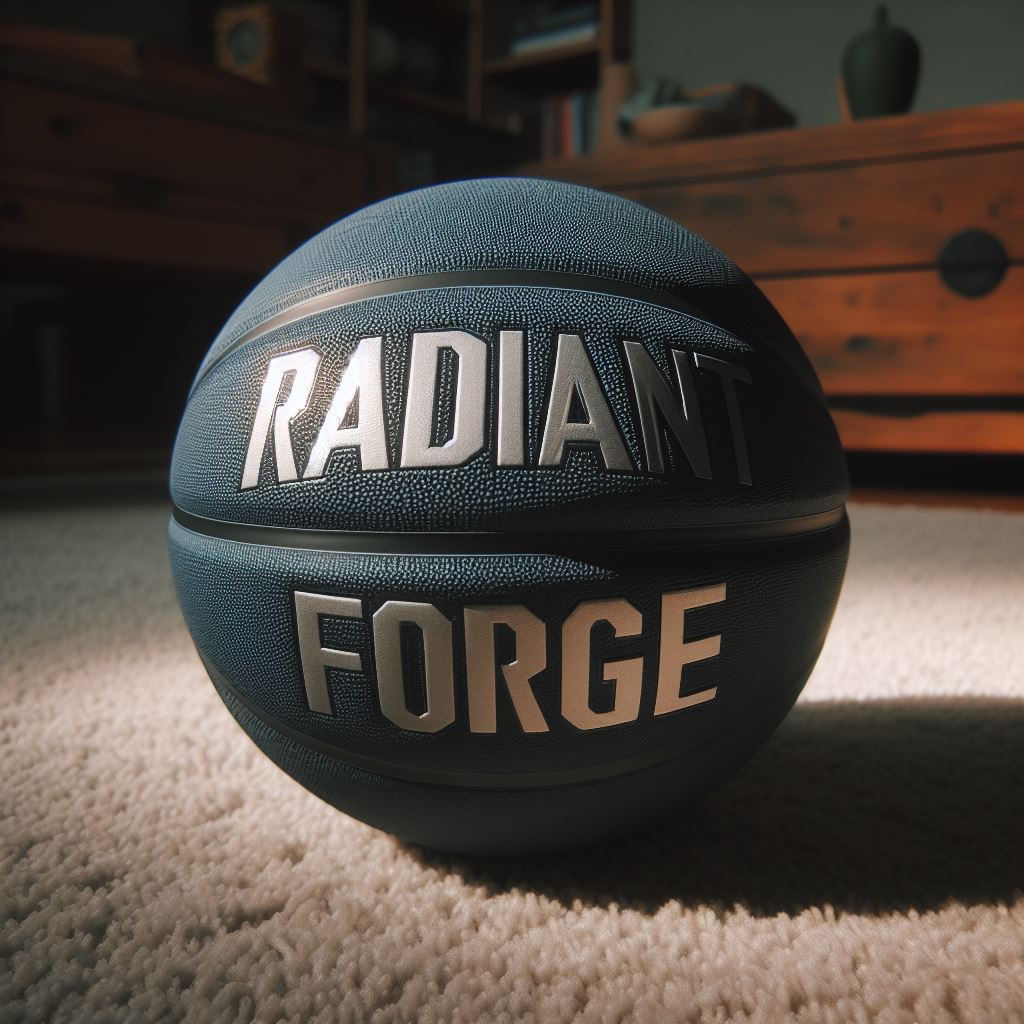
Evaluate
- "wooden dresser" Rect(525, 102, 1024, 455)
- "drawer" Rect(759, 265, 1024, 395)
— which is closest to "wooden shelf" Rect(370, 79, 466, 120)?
"wooden dresser" Rect(525, 102, 1024, 455)

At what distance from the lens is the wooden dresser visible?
1.99 meters

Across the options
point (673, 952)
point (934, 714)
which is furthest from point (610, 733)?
point (934, 714)

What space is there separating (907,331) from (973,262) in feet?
0.60

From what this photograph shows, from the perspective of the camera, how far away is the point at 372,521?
1.67 feet

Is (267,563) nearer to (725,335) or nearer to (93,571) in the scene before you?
(725,335)

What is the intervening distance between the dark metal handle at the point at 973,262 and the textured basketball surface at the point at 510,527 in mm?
1641

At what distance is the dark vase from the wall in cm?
80

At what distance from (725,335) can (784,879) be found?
326mm

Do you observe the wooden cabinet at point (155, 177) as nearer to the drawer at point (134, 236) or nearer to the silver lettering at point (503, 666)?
the drawer at point (134, 236)

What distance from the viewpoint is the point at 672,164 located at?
2299 mm

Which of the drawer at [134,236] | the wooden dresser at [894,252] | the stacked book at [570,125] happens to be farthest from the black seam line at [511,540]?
the stacked book at [570,125]

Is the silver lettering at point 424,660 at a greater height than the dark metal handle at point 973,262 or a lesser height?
lesser

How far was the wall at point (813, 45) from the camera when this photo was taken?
2957 mm

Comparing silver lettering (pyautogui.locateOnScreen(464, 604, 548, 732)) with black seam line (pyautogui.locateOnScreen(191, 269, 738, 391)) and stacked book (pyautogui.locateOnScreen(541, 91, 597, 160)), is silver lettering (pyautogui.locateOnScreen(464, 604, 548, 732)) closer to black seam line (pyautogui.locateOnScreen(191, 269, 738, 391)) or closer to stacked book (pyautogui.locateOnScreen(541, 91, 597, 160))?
black seam line (pyautogui.locateOnScreen(191, 269, 738, 391))
